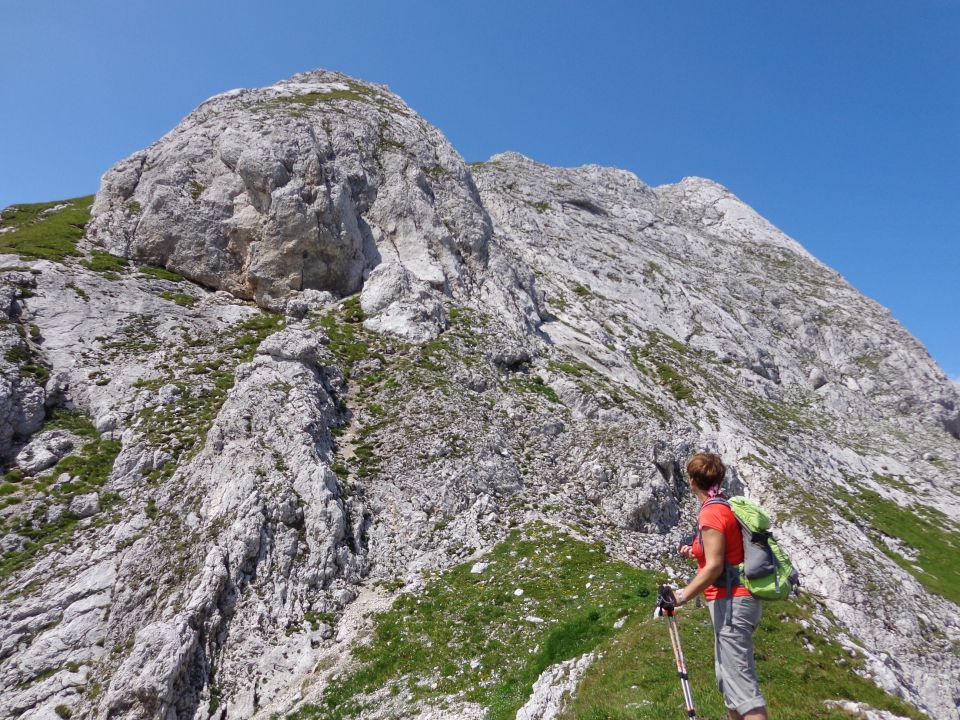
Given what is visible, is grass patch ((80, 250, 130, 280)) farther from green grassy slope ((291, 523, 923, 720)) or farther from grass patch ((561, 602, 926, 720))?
grass patch ((561, 602, 926, 720))

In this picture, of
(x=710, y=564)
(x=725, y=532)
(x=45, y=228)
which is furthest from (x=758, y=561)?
(x=45, y=228)

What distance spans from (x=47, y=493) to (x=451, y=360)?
22318 millimetres

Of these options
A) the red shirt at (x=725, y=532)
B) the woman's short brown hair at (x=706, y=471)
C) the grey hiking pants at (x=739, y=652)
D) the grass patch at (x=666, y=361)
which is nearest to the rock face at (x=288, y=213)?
the grass patch at (x=666, y=361)

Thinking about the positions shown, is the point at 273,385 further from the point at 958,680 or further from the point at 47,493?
the point at 958,680

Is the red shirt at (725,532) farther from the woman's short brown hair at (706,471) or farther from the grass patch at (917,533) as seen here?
the grass patch at (917,533)

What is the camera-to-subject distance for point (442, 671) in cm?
1688

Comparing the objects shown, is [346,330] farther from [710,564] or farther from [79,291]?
[710,564]

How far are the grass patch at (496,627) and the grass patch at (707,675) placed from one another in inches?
85.0

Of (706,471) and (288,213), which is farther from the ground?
(288,213)

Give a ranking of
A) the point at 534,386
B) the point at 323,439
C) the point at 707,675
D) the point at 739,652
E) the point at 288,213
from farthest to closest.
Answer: the point at 288,213 < the point at 534,386 < the point at 323,439 < the point at 707,675 < the point at 739,652

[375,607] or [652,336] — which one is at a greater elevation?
[652,336]

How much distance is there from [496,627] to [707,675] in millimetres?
8526

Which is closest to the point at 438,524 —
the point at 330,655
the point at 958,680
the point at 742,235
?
the point at 330,655

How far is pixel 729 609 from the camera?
6.92 m
